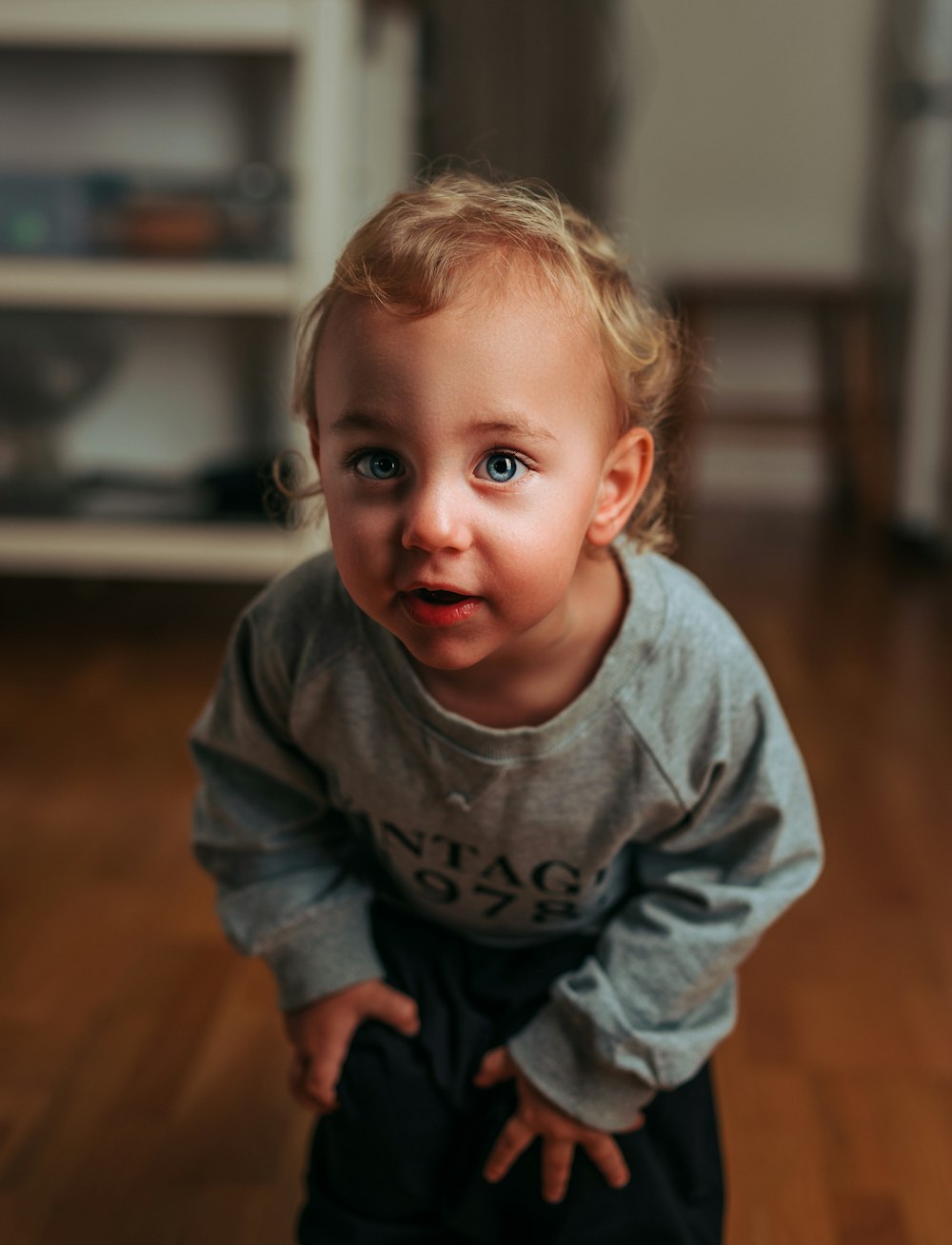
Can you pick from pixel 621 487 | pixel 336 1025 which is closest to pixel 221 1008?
pixel 336 1025

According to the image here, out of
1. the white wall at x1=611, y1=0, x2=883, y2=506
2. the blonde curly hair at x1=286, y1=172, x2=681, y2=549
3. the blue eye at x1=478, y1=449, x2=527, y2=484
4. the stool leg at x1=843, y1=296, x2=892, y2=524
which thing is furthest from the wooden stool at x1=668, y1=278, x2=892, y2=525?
the blue eye at x1=478, y1=449, x2=527, y2=484

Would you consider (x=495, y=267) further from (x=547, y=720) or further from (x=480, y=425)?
(x=547, y=720)

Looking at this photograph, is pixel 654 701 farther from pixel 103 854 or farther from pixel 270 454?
pixel 270 454

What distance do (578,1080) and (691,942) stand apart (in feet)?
0.27

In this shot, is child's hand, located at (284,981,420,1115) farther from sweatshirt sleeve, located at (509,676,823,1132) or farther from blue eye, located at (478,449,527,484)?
blue eye, located at (478,449,527,484)

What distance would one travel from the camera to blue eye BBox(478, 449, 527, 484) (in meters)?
0.55

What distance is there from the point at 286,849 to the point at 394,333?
0.30 meters

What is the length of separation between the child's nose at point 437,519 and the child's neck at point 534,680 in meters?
0.13

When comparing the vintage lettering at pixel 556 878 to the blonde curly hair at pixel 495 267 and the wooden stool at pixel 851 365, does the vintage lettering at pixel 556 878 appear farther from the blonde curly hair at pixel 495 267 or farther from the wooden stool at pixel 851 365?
the wooden stool at pixel 851 365

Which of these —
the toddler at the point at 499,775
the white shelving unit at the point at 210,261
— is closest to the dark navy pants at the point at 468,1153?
the toddler at the point at 499,775

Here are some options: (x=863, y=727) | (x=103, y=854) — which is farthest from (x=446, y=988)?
(x=863, y=727)

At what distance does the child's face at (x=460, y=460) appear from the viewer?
530 mm

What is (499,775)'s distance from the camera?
638 millimetres

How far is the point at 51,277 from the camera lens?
70.1 inches
